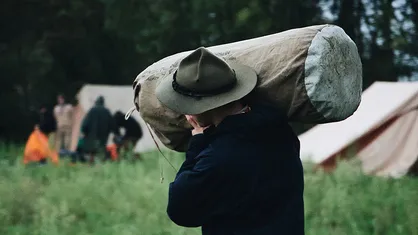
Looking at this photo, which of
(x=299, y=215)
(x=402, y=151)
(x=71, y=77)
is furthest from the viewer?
(x=71, y=77)

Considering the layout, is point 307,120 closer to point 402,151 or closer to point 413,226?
point 413,226

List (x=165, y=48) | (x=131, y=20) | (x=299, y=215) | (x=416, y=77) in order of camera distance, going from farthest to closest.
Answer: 1. (x=131, y=20)
2. (x=165, y=48)
3. (x=416, y=77)
4. (x=299, y=215)

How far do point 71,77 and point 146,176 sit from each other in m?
17.3

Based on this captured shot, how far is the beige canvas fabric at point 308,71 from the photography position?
2537 millimetres

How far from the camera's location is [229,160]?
2.38 metres

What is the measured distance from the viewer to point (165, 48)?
2050cm

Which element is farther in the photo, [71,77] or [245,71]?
[71,77]

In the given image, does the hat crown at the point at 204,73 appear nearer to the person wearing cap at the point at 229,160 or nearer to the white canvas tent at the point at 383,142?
the person wearing cap at the point at 229,160

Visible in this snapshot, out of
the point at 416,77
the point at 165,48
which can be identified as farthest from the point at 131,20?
the point at 416,77

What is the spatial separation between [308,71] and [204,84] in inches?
16.6

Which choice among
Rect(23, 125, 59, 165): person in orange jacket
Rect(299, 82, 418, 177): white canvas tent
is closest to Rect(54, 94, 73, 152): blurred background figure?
Rect(23, 125, 59, 165): person in orange jacket

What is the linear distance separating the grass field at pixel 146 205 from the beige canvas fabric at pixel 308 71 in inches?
126

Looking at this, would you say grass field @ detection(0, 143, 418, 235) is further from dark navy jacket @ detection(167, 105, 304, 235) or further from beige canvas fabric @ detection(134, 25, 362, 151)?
dark navy jacket @ detection(167, 105, 304, 235)

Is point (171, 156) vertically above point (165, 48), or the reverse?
point (171, 156)
